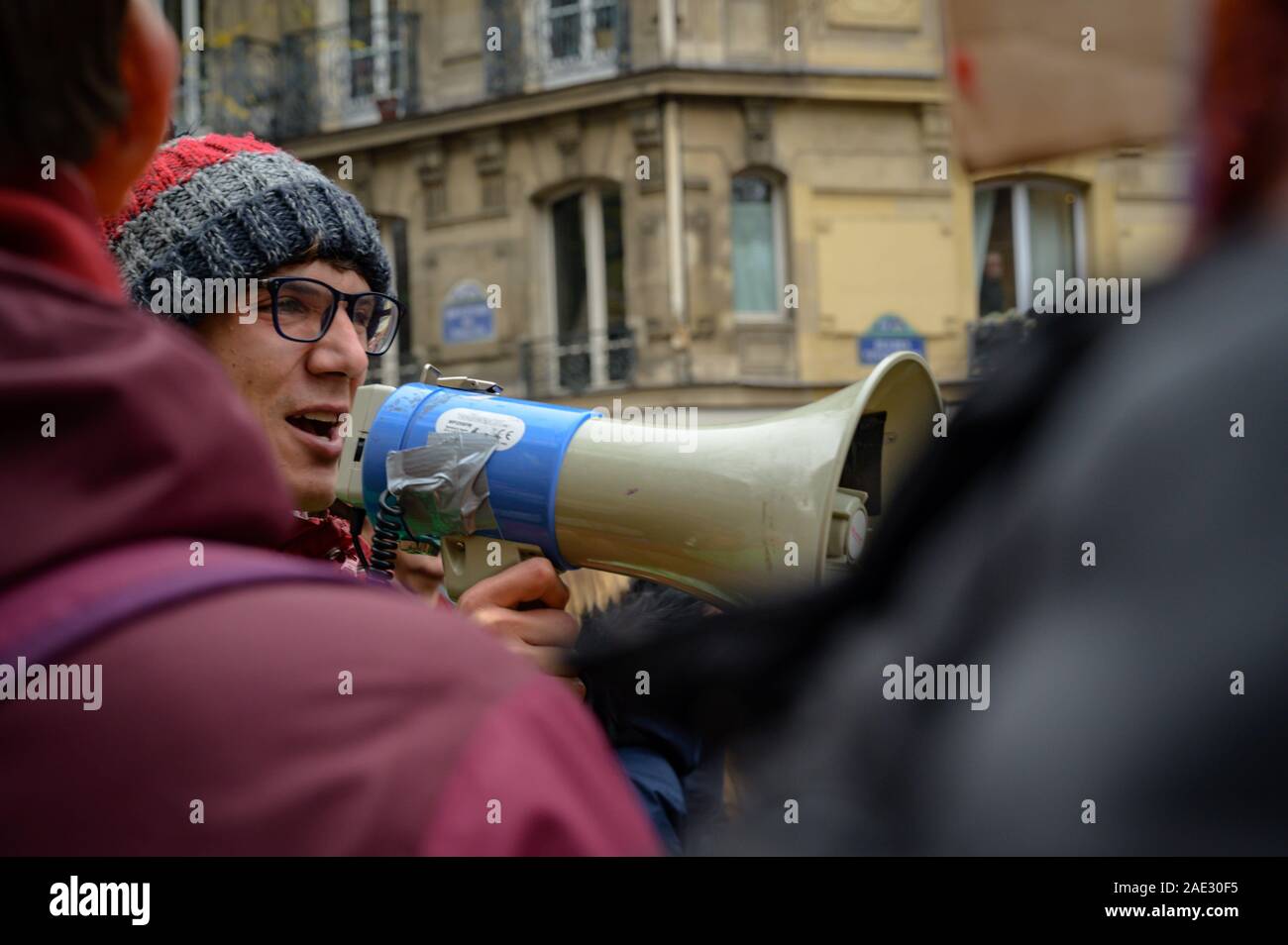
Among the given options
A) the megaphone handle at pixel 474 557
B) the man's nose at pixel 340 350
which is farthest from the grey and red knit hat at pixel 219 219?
the megaphone handle at pixel 474 557

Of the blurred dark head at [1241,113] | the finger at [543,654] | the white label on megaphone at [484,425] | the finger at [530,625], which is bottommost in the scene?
the finger at [543,654]

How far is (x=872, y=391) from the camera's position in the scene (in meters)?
1.92

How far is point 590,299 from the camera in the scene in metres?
13.7

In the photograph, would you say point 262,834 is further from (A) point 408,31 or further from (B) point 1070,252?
(A) point 408,31

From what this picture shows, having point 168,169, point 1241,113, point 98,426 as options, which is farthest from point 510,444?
point 1241,113

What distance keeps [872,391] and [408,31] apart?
44.0 ft

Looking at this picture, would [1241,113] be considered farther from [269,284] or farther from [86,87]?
[269,284]

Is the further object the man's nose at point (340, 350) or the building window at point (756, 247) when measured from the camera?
the building window at point (756, 247)

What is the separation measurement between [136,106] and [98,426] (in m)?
0.25

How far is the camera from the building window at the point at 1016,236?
1252 centimetres

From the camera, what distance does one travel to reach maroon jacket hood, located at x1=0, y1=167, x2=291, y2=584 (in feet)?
2.44

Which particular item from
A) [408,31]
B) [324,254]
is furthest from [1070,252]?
[324,254]

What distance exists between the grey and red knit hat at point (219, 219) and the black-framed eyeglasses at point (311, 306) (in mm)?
38

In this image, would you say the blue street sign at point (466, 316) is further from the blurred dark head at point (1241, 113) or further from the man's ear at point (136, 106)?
the blurred dark head at point (1241, 113)
